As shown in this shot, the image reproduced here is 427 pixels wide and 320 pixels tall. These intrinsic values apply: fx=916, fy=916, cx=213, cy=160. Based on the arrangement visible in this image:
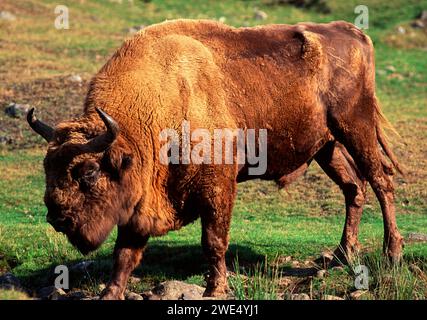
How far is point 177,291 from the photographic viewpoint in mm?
9477

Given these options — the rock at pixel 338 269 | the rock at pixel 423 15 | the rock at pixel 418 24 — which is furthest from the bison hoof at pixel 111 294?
the rock at pixel 423 15

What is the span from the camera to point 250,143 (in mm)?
10078

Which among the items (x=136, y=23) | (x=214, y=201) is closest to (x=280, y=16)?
(x=136, y=23)

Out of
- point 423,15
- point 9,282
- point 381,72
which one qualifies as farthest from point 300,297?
point 423,15

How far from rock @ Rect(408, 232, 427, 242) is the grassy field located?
354 millimetres

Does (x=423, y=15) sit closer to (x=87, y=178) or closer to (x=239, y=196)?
(x=239, y=196)

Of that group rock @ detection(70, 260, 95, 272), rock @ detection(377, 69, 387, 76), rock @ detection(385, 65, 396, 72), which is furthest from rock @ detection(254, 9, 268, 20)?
rock @ detection(70, 260, 95, 272)

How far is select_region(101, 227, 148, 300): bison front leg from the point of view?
9.37 m

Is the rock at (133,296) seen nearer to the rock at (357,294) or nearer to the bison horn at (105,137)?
the bison horn at (105,137)

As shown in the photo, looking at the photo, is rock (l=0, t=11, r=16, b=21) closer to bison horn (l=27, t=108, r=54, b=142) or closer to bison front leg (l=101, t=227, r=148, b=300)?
bison horn (l=27, t=108, r=54, b=142)

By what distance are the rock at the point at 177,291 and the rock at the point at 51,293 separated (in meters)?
1.11

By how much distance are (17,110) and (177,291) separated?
1172 cm

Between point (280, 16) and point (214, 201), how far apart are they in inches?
966

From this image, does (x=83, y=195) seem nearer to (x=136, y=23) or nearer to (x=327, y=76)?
(x=327, y=76)
